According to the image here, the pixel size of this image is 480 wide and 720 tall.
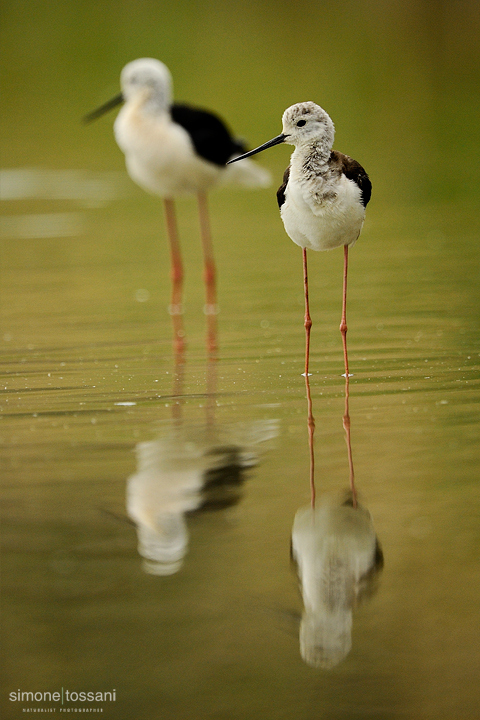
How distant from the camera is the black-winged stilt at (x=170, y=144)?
31.4 feet

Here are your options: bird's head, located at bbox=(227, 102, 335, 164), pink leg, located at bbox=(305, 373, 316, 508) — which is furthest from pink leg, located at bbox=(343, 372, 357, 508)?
bird's head, located at bbox=(227, 102, 335, 164)

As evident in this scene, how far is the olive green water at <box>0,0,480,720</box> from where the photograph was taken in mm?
2881

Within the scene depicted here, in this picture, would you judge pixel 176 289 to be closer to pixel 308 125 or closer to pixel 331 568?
pixel 308 125

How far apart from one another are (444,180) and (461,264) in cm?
652

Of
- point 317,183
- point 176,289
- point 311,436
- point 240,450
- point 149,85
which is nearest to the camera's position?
point 240,450

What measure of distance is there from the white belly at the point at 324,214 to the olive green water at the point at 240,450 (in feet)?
2.26

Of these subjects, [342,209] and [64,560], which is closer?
[64,560]

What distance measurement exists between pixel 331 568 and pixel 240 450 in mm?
1247

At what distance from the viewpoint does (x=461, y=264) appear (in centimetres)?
942

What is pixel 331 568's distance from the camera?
3324 millimetres

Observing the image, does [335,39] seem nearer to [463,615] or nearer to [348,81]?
[348,81]

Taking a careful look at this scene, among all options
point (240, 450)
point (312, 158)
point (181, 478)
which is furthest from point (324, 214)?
point (181, 478)

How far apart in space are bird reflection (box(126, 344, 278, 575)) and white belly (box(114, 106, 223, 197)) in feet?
15.5

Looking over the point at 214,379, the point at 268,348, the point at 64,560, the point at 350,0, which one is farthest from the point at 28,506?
the point at 350,0
